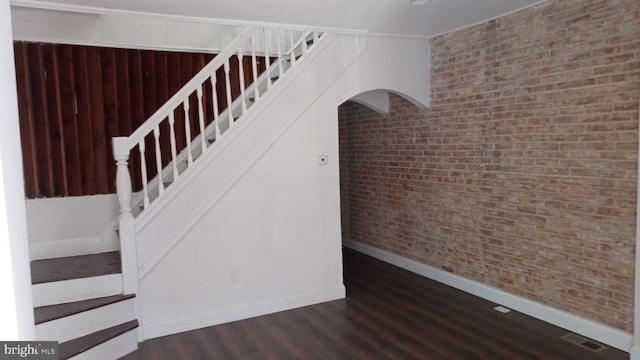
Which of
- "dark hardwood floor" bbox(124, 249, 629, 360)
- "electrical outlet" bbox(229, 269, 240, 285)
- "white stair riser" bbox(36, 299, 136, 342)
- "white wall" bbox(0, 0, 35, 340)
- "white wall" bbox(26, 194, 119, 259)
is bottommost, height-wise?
"dark hardwood floor" bbox(124, 249, 629, 360)

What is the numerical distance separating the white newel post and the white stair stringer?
0.06 meters

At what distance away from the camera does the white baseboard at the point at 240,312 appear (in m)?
3.79

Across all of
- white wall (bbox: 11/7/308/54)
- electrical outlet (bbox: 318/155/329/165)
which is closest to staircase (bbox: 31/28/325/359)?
electrical outlet (bbox: 318/155/329/165)

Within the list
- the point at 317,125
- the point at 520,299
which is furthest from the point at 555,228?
the point at 317,125

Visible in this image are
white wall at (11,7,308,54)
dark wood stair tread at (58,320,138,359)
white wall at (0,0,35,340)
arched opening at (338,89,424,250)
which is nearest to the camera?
white wall at (0,0,35,340)

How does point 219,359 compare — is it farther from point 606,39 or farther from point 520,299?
point 606,39

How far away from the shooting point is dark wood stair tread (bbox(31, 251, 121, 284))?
11.7ft

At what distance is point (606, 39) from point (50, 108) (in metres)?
4.97

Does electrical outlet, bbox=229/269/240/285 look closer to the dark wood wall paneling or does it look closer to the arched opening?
the dark wood wall paneling

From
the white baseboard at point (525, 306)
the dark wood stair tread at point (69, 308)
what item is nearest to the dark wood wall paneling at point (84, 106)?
the dark wood stair tread at point (69, 308)

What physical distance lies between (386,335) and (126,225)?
2.38 m

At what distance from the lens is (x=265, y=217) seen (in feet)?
13.8

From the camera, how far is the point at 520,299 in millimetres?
4047

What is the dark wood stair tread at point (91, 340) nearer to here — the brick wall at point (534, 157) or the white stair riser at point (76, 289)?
the white stair riser at point (76, 289)
